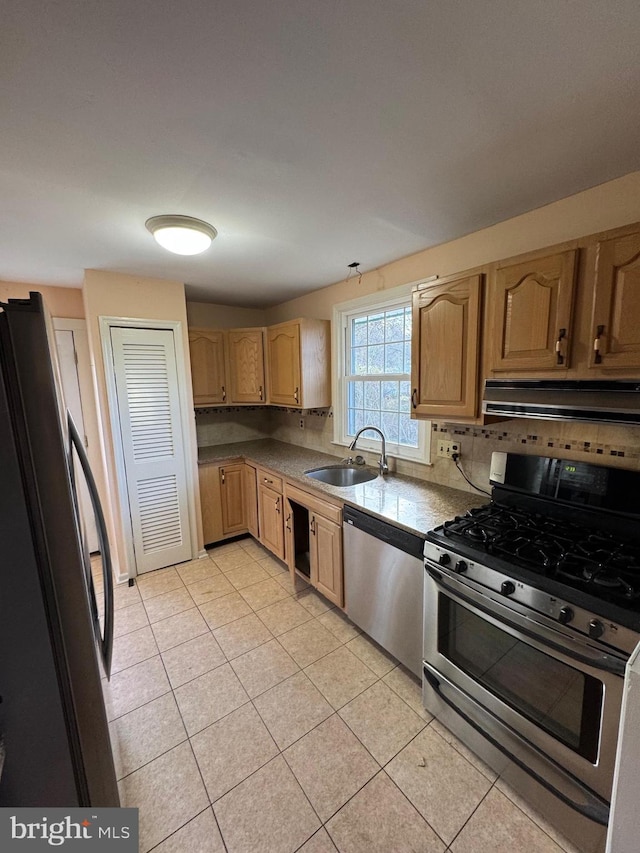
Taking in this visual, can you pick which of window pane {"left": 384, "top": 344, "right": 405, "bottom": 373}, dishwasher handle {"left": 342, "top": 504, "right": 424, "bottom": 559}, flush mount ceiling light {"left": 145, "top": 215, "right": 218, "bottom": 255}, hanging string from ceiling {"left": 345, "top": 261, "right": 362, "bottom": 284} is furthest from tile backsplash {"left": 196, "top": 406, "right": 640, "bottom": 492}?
flush mount ceiling light {"left": 145, "top": 215, "right": 218, "bottom": 255}

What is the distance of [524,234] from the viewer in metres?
1.72

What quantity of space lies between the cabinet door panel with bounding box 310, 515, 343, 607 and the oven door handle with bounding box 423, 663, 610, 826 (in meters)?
0.72

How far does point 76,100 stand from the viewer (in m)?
0.95

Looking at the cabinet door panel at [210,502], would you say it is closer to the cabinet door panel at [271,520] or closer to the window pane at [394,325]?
the cabinet door panel at [271,520]

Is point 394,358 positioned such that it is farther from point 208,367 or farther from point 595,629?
point 595,629

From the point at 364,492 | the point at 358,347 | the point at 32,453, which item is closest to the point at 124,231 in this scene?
the point at 32,453

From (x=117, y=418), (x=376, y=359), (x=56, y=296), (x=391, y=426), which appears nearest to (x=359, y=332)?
(x=376, y=359)

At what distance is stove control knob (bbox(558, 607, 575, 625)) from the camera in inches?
42.7

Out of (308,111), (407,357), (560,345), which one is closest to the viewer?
(308,111)

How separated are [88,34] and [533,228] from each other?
6.01 ft

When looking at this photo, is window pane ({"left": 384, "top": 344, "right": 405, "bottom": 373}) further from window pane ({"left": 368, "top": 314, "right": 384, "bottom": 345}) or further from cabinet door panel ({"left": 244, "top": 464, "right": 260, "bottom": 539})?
cabinet door panel ({"left": 244, "top": 464, "right": 260, "bottom": 539})

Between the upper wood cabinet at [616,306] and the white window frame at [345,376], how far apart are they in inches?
42.3

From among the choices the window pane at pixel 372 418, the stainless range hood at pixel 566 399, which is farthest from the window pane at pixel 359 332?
the stainless range hood at pixel 566 399

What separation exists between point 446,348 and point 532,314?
0.43 m
